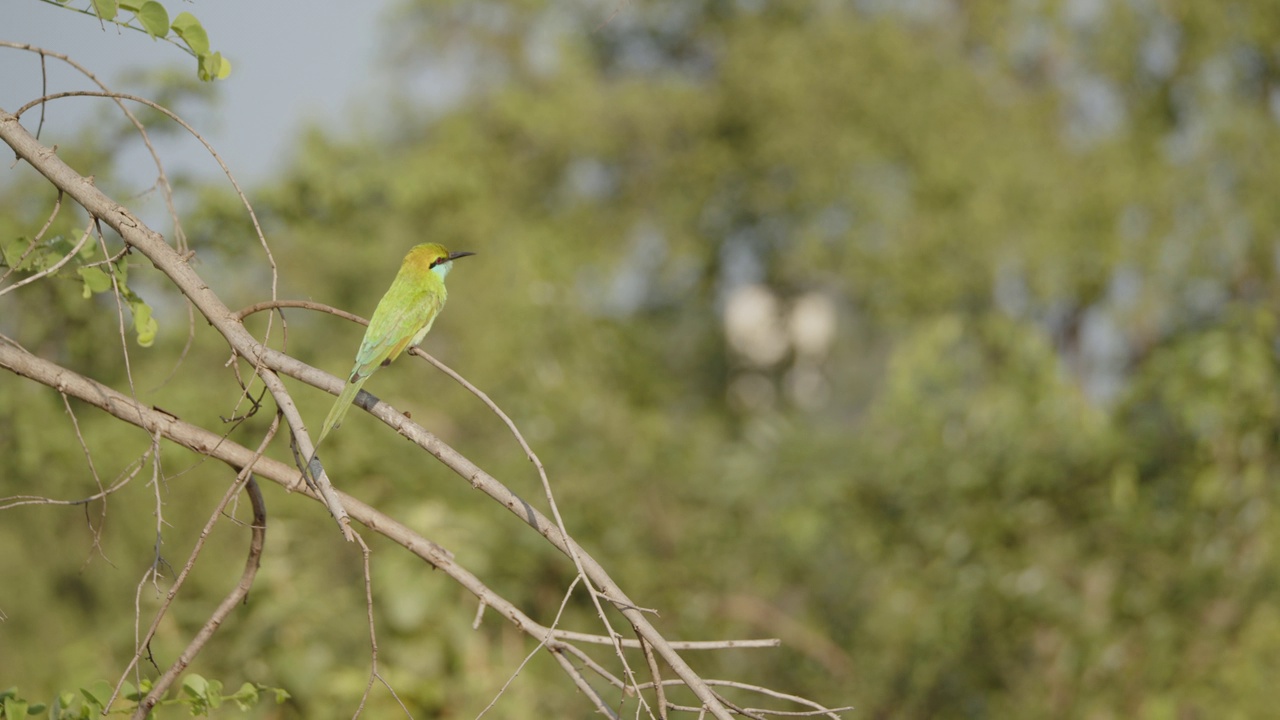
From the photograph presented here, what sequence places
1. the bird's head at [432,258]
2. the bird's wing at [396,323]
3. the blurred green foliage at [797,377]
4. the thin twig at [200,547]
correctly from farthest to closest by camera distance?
the blurred green foliage at [797,377], the bird's head at [432,258], the bird's wing at [396,323], the thin twig at [200,547]

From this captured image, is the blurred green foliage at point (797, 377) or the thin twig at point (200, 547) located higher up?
the blurred green foliage at point (797, 377)

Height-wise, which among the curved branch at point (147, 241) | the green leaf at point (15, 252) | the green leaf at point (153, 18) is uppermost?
the green leaf at point (153, 18)

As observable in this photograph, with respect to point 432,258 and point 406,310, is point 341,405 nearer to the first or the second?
point 406,310

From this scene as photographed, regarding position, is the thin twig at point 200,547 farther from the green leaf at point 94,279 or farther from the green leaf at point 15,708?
the green leaf at point 94,279

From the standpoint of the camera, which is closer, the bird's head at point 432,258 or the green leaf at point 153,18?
the green leaf at point 153,18

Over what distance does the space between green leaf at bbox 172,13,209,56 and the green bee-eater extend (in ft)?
2.06

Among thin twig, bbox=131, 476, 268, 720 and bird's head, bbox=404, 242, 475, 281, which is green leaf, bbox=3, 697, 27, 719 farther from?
bird's head, bbox=404, 242, 475, 281

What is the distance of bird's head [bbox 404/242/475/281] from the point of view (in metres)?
3.21

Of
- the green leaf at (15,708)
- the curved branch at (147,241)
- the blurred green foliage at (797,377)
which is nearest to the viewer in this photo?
the curved branch at (147,241)

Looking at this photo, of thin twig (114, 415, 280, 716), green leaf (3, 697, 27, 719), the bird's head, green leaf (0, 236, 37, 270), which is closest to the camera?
thin twig (114, 415, 280, 716)

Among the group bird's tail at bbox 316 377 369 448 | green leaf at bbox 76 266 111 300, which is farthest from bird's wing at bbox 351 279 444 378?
green leaf at bbox 76 266 111 300

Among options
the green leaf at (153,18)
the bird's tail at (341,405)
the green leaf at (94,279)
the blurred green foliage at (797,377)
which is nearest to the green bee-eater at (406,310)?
the bird's tail at (341,405)

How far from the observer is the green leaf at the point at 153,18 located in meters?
1.93

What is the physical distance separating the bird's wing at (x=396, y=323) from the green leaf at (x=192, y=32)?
703 millimetres
